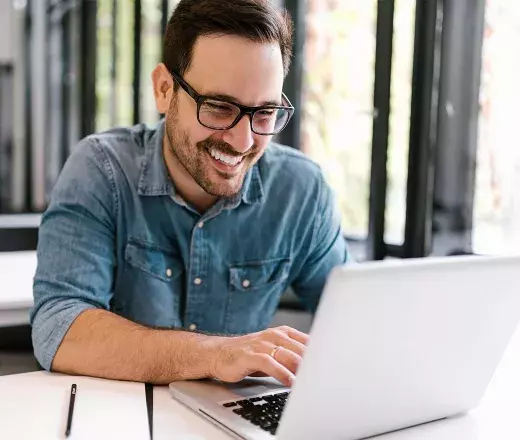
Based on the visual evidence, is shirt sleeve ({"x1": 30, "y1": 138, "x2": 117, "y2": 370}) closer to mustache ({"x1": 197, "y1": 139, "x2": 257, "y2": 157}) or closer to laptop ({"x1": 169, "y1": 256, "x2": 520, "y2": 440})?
mustache ({"x1": 197, "y1": 139, "x2": 257, "y2": 157})

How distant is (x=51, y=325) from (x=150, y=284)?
30 cm

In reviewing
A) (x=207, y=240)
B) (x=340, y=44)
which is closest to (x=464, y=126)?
(x=340, y=44)

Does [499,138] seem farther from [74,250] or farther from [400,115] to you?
[74,250]

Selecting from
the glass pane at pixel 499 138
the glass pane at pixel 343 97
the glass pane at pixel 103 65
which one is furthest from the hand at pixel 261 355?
the glass pane at pixel 103 65

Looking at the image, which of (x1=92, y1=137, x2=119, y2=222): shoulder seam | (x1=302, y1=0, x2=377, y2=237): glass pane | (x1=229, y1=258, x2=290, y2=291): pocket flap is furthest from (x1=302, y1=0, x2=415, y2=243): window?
(x1=92, y1=137, x2=119, y2=222): shoulder seam

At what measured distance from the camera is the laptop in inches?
29.3

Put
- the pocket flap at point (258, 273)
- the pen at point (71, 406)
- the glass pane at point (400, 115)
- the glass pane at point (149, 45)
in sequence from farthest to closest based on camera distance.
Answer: the glass pane at point (149, 45), the glass pane at point (400, 115), the pocket flap at point (258, 273), the pen at point (71, 406)

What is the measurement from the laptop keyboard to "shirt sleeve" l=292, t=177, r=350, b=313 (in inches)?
24.3

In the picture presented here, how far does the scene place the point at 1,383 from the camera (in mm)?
1113

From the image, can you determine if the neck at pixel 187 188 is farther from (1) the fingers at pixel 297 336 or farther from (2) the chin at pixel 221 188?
(1) the fingers at pixel 297 336

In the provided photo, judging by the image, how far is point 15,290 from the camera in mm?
1879

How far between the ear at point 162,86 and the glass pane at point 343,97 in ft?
3.17

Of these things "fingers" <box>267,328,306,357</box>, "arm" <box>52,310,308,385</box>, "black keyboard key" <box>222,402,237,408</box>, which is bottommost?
"black keyboard key" <box>222,402,237,408</box>

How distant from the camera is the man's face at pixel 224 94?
1.33 meters
